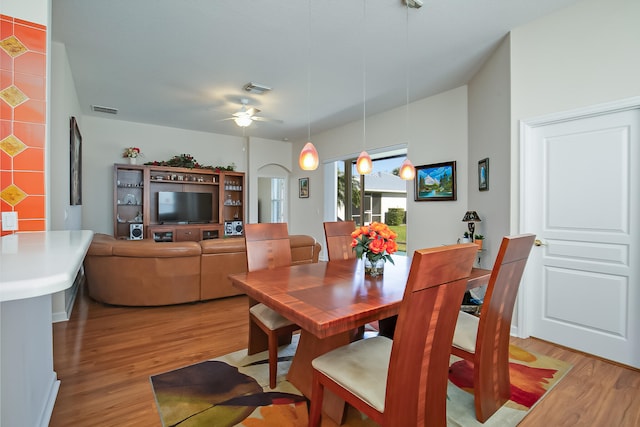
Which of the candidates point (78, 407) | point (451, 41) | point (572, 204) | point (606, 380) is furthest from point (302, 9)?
point (606, 380)

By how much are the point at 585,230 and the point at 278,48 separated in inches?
134

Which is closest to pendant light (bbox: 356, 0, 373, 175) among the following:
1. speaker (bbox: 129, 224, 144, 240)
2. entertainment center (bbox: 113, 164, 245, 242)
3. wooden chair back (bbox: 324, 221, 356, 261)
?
wooden chair back (bbox: 324, 221, 356, 261)

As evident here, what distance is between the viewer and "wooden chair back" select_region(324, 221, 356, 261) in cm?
323

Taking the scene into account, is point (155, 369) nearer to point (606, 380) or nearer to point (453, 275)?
point (453, 275)

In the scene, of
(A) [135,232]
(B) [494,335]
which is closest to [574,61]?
(B) [494,335]

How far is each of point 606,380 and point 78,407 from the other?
3.60 meters

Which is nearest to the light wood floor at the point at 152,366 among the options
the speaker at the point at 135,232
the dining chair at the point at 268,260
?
the dining chair at the point at 268,260

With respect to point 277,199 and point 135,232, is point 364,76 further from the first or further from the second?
point 135,232

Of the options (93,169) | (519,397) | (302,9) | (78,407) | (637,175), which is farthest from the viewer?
(93,169)

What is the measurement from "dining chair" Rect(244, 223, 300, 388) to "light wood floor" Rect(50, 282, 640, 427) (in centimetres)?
65

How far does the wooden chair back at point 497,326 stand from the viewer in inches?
66.8

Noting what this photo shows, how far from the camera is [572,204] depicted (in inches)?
110

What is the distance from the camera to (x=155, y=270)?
3.68m

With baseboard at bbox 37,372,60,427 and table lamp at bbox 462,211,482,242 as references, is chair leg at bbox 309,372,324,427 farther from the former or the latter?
table lamp at bbox 462,211,482,242
